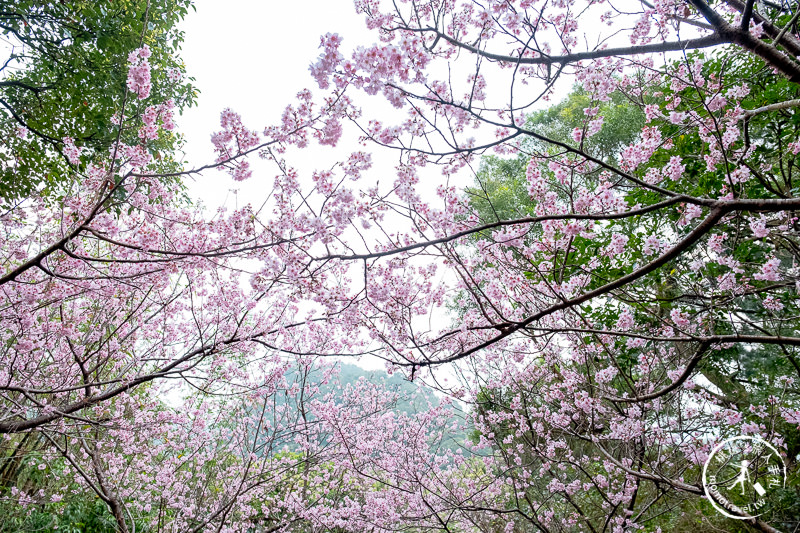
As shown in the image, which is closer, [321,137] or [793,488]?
[321,137]

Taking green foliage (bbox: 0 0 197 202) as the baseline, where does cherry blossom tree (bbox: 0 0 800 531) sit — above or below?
below

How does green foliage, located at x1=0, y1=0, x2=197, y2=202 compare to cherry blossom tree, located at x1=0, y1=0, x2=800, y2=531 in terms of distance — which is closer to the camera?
cherry blossom tree, located at x1=0, y1=0, x2=800, y2=531

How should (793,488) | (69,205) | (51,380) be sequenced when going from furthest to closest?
(51,380)
(793,488)
(69,205)

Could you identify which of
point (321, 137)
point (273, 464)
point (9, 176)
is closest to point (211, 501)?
point (273, 464)

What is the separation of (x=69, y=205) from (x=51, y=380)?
2699mm

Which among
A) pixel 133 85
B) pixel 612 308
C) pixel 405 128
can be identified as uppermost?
pixel 612 308

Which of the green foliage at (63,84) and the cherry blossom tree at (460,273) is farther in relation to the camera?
the green foliage at (63,84)

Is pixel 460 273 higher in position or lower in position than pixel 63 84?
lower

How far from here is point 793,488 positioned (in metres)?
4.05

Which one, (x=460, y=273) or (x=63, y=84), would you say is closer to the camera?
(x=460, y=273)

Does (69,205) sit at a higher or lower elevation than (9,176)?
lower

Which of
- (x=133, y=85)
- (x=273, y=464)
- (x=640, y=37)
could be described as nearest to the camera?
(x=133, y=85)

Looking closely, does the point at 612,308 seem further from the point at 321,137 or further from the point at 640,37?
the point at 321,137

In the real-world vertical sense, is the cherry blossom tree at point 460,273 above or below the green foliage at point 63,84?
below
